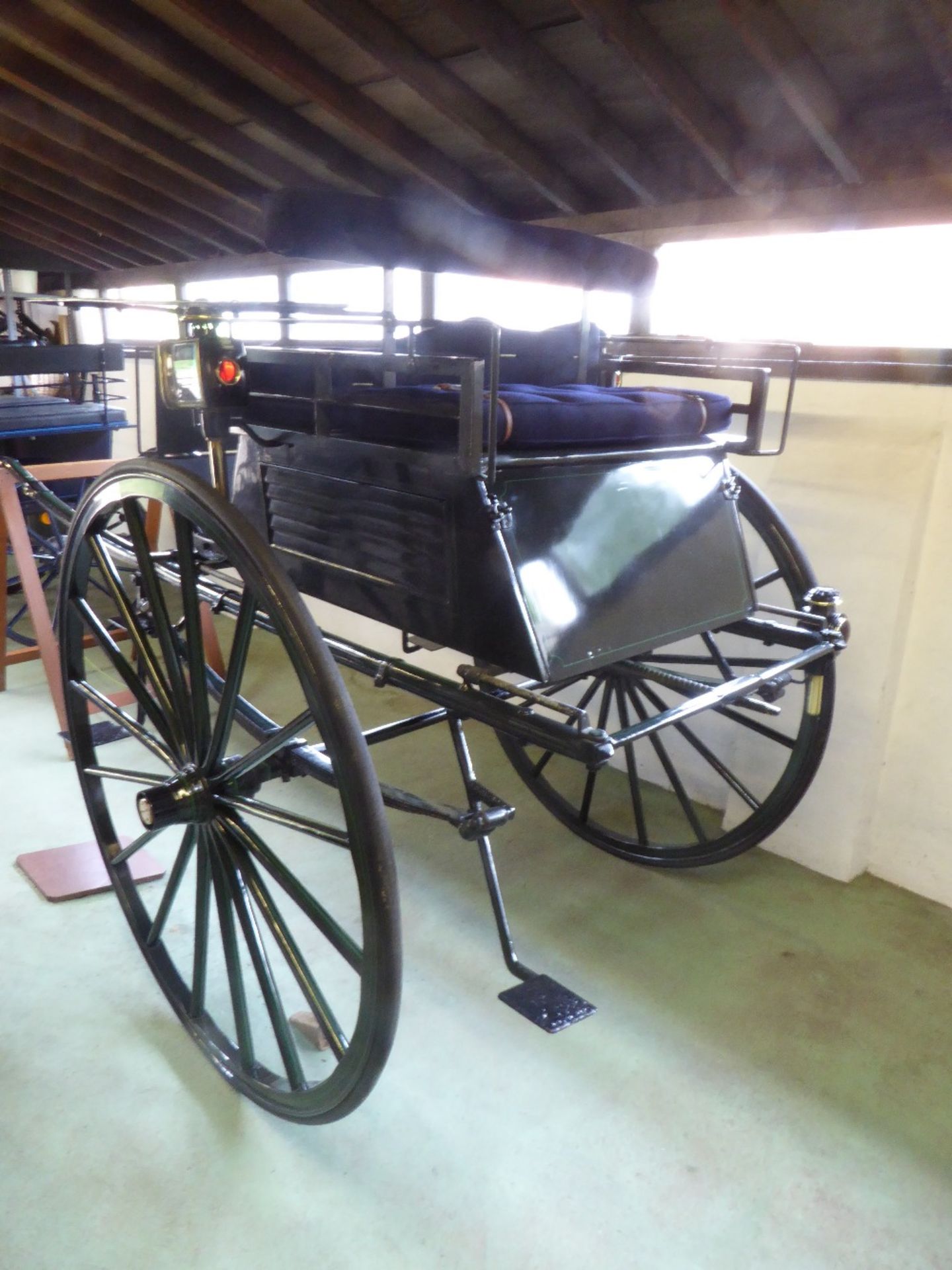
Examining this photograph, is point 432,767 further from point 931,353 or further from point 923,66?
point 923,66

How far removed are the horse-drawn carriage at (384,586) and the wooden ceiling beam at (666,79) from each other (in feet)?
1.73

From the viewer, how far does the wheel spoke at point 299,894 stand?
4.48 feet

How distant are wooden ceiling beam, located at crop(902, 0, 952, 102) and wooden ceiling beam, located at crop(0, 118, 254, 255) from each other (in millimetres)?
3304

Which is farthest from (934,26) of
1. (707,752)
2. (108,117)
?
(108,117)

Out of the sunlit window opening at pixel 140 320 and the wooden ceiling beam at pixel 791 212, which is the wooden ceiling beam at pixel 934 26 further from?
the sunlit window opening at pixel 140 320

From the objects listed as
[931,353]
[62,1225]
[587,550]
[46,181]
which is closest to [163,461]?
[587,550]

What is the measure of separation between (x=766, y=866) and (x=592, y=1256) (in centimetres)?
132

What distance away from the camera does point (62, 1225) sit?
56.7 inches

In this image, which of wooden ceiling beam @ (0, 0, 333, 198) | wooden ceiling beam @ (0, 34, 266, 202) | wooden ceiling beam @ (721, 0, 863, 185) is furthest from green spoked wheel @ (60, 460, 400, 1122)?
wooden ceiling beam @ (0, 34, 266, 202)

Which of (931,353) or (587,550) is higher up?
(931,353)

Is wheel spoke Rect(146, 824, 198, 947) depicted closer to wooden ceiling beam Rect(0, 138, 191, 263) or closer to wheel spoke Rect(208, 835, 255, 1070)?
wheel spoke Rect(208, 835, 255, 1070)

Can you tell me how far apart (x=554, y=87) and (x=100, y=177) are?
274 cm

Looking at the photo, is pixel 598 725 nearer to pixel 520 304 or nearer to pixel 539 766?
pixel 539 766

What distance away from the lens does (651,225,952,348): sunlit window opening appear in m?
2.33
